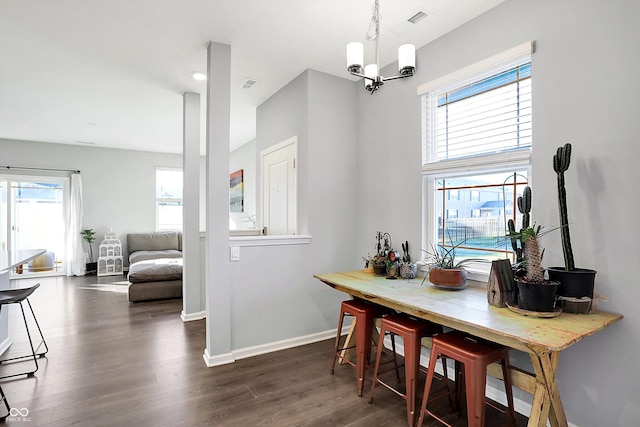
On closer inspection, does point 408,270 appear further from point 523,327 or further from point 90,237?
point 90,237

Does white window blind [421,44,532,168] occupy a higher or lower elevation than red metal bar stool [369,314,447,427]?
higher

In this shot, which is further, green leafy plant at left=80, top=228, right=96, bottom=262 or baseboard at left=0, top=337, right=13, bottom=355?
green leafy plant at left=80, top=228, right=96, bottom=262

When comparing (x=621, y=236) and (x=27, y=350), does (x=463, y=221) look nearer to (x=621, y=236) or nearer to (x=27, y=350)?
(x=621, y=236)

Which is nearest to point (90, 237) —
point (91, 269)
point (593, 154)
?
point (91, 269)

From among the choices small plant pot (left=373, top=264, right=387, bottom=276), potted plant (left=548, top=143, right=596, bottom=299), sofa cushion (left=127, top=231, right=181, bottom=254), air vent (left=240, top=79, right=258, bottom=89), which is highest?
air vent (left=240, top=79, right=258, bottom=89)

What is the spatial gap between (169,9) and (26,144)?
6409 millimetres

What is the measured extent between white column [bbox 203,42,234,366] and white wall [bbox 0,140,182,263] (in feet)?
18.9

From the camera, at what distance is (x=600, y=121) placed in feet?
5.98

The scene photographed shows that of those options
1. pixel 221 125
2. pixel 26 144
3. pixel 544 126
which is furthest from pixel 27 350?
pixel 26 144

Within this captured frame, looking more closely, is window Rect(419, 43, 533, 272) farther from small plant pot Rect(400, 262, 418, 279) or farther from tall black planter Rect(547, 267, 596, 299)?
tall black planter Rect(547, 267, 596, 299)

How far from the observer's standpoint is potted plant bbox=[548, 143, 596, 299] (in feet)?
5.62

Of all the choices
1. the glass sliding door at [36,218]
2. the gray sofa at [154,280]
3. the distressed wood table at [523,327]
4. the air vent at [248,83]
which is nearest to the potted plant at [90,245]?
the glass sliding door at [36,218]

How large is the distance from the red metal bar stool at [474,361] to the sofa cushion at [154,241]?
6.94 metres

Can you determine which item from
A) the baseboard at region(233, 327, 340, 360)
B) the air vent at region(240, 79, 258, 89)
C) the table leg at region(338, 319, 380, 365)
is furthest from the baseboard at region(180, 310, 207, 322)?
the air vent at region(240, 79, 258, 89)
